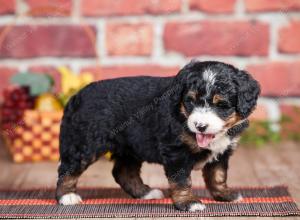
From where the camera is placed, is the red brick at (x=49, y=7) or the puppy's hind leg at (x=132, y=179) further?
the red brick at (x=49, y=7)

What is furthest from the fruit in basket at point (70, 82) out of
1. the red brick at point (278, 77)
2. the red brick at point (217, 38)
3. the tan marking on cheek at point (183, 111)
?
the tan marking on cheek at point (183, 111)

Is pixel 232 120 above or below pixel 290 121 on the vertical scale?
above

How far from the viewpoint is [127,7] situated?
588 cm

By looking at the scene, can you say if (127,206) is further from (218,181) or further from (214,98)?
(214,98)

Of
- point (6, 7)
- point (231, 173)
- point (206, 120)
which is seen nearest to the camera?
point (206, 120)

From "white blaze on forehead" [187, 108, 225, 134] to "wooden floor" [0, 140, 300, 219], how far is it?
89cm

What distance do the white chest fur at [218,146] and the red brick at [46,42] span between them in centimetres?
231

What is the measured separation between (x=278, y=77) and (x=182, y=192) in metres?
2.38

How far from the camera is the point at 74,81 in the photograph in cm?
530

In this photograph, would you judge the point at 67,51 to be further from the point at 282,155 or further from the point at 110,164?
the point at 282,155

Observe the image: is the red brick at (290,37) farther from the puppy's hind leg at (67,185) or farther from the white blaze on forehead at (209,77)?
the puppy's hind leg at (67,185)

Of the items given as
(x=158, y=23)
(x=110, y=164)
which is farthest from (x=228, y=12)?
(x=110, y=164)

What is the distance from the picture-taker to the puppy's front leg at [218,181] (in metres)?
4.02

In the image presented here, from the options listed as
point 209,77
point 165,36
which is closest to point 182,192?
point 209,77
